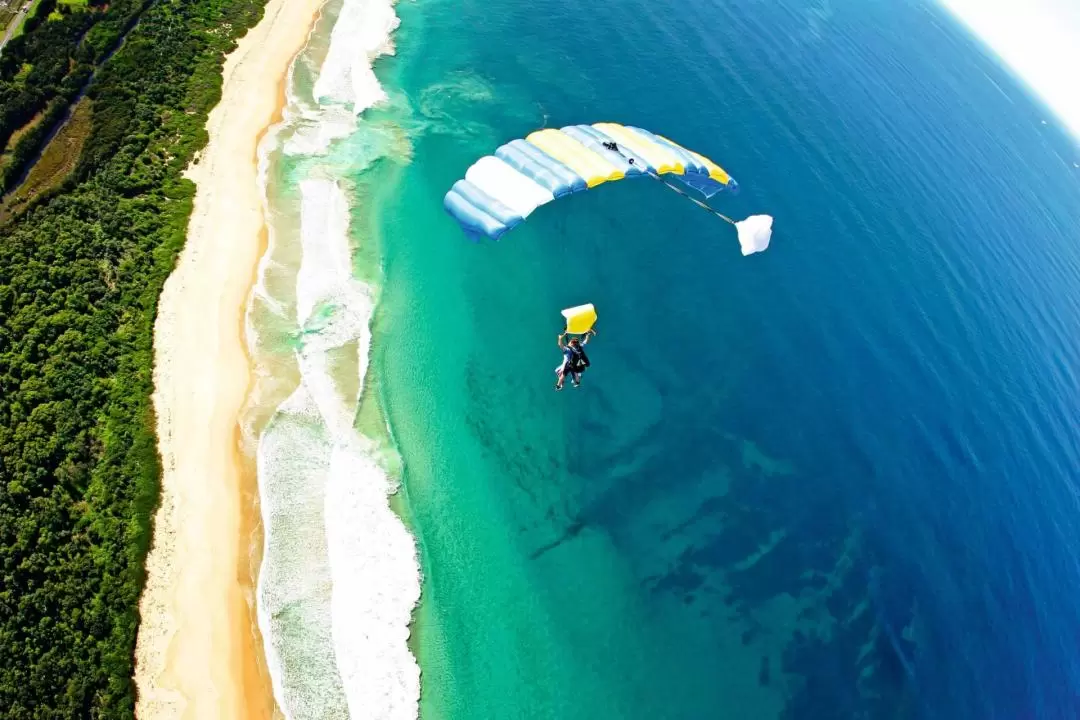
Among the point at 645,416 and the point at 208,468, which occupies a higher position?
the point at 645,416

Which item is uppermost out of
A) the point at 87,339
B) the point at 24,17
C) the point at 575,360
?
the point at 575,360

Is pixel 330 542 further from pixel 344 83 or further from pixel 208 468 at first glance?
pixel 344 83

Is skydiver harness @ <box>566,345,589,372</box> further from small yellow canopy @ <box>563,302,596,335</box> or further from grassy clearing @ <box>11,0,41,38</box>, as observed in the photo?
grassy clearing @ <box>11,0,41,38</box>

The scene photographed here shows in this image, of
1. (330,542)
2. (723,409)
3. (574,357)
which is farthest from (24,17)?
(723,409)

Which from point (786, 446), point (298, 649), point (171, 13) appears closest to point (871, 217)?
point (786, 446)

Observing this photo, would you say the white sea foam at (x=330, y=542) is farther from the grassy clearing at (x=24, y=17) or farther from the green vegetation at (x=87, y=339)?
the grassy clearing at (x=24, y=17)

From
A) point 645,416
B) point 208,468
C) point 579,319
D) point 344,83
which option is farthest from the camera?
point 344,83
